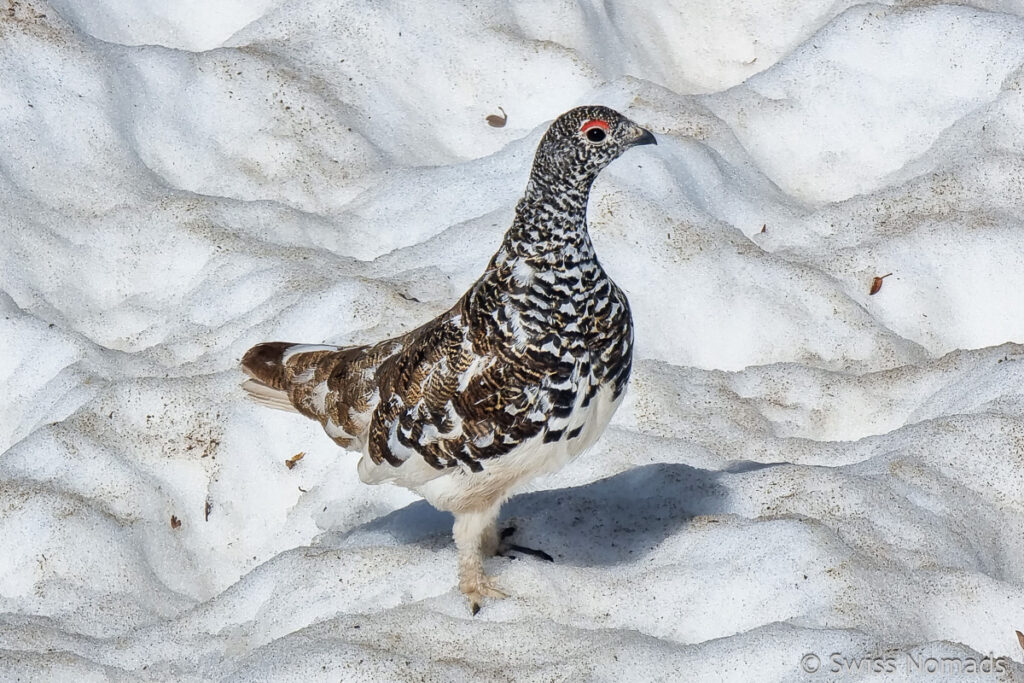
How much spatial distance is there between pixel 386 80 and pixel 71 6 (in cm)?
208

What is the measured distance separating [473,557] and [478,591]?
0.44 feet

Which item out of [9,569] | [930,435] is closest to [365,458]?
[9,569]

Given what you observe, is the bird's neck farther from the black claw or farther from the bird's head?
the black claw

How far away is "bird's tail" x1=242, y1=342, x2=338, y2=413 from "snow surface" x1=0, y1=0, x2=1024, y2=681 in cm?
52

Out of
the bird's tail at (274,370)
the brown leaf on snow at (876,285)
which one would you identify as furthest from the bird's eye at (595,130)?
the brown leaf on snow at (876,285)

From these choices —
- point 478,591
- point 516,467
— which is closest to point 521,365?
point 516,467

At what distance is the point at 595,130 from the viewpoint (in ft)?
13.9

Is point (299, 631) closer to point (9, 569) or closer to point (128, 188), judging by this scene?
point (9, 569)

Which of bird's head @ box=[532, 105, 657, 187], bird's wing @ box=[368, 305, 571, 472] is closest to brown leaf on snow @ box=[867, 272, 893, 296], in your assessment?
bird's head @ box=[532, 105, 657, 187]

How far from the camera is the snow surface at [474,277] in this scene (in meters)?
4.61

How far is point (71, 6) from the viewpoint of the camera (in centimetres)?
800

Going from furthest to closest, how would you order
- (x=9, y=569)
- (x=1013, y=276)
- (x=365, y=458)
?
(x=1013, y=276) < (x=9, y=569) < (x=365, y=458)

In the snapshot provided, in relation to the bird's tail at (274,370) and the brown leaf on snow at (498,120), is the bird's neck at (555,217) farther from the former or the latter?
the brown leaf on snow at (498,120)

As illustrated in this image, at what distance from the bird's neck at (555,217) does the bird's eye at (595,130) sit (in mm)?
140
